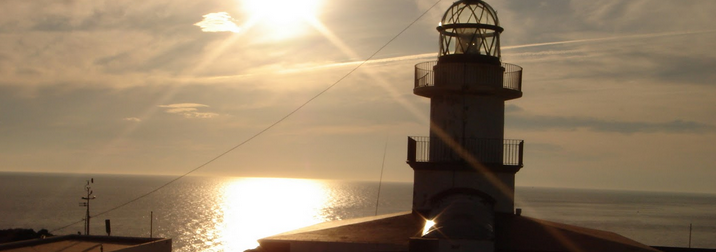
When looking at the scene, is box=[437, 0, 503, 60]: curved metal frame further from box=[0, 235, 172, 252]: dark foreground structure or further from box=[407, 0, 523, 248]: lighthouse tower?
box=[0, 235, 172, 252]: dark foreground structure

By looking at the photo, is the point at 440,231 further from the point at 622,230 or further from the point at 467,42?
the point at 622,230

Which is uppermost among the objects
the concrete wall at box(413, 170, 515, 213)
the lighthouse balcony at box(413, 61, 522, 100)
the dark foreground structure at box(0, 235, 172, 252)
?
the lighthouse balcony at box(413, 61, 522, 100)

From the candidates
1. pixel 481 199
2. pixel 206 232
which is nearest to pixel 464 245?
pixel 481 199

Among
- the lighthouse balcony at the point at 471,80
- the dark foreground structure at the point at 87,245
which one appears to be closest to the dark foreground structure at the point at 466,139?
the lighthouse balcony at the point at 471,80

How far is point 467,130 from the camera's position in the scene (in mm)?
21312

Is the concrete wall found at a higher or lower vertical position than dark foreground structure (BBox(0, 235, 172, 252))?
higher

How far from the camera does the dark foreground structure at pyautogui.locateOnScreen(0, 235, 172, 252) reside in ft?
92.6

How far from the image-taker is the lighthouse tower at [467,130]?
21.1 metres

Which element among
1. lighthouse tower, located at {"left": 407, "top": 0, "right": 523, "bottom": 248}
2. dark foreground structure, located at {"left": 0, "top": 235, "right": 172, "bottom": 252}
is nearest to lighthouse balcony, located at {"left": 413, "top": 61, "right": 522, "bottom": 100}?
lighthouse tower, located at {"left": 407, "top": 0, "right": 523, "bottom": 248}

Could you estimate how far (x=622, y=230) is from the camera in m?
118

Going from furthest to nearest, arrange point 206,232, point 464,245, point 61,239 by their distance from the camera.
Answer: point 206,232
point 61,239
point 464,245

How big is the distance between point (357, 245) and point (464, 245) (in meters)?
3.58

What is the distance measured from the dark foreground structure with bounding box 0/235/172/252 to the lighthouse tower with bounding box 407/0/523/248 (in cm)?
1354

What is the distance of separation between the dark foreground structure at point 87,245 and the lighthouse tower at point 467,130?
44.4ft
